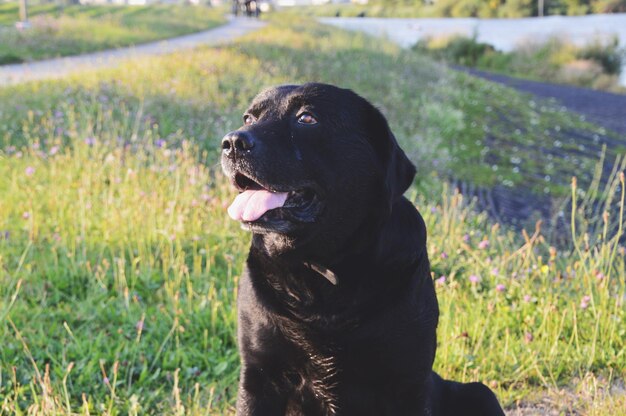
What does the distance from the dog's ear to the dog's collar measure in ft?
1.03

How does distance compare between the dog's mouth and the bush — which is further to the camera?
the bush

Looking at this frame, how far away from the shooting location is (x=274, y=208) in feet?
7.00

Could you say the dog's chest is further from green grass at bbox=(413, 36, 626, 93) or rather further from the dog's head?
green grass at bbox=(413, 36, 626, 93)

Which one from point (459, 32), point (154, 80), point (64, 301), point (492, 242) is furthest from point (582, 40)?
point (64, 301)

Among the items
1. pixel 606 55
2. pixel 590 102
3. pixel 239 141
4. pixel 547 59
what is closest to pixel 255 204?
pixel 239 141

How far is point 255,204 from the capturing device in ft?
7.05

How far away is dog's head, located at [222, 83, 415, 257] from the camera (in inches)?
83.0

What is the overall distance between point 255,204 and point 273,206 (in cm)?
6

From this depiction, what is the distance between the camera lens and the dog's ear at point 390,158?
2246mm

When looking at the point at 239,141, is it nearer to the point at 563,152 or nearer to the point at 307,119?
the point at 307,119

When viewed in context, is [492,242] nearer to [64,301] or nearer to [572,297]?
[572,297]

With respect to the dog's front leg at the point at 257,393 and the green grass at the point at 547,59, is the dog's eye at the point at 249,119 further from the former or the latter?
the green grass at the point at 547,59

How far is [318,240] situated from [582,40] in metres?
37.6

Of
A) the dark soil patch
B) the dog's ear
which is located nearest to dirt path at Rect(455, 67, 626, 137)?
the dark soil patch
